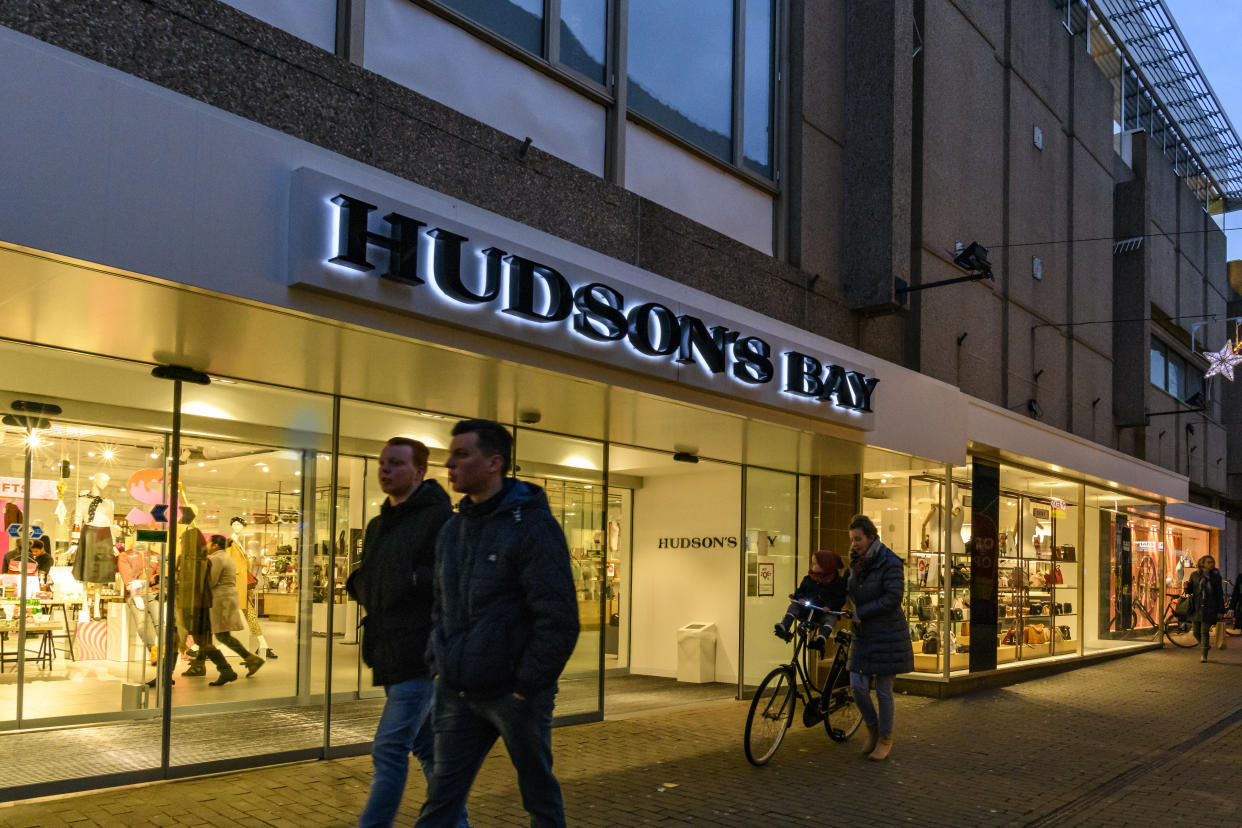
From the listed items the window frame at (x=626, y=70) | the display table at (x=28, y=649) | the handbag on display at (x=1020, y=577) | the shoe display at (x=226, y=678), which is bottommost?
the shoe display at (x=226, y=678)

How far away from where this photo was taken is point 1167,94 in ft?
83.4

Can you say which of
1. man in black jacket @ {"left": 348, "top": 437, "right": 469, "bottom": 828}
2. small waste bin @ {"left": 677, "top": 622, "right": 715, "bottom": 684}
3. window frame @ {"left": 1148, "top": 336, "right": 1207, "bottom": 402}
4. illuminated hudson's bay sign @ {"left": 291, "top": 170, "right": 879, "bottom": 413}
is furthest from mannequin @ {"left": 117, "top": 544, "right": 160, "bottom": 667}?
window frame @ {"left": 1148, "top": 336, "right": 1207, "bottom": 402}

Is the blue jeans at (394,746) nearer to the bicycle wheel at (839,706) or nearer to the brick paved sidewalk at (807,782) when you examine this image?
the brick paved sidewalk at (807,782)

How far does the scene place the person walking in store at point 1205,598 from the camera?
1889cm

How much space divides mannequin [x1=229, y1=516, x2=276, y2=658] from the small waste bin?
600cm

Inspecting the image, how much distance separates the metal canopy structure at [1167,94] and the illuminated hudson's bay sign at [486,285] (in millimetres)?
15106

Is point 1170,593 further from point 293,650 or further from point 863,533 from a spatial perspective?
point 293,650

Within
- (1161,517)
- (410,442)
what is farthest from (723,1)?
(1161,517)

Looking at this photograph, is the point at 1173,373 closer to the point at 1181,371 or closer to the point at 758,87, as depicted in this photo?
the point at 1181,371

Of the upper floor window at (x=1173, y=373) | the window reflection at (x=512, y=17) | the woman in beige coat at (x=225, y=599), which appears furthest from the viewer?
the upper floor window at (x=1173, y=373)

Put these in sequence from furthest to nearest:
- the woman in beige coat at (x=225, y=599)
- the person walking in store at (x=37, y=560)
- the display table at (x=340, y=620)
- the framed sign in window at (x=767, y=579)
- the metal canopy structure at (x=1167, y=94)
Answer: the metal canopy structure at (x=1167, y=94), the framed sign in window at (x=767, y=579), the display table at (x=340, y=620), the person walking in store at (x=37, y=560), the woman in beige coat at (x=225, y=599)

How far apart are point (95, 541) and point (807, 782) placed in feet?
18.0

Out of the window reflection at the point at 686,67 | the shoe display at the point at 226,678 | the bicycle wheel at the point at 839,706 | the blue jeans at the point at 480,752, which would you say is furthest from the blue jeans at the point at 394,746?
the window reflection at the point at 686,67

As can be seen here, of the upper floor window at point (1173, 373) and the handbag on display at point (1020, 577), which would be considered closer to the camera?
the handbag on display at point (1020, 577)
